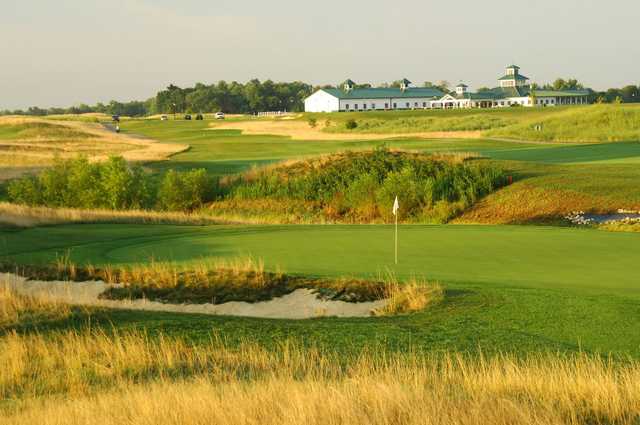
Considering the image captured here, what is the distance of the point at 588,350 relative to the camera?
9.48m

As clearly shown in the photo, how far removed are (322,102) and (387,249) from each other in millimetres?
137069

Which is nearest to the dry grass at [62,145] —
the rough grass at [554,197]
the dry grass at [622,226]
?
the rough grass at [554,197]

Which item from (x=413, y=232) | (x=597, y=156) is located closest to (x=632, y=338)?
(x=413, y=232)

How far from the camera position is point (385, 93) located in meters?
150

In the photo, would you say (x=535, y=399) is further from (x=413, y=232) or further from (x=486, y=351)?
(x=413, y=232)

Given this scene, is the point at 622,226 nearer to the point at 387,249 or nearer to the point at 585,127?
the point at 387,249

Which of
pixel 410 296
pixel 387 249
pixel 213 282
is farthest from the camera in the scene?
pixel 387 249

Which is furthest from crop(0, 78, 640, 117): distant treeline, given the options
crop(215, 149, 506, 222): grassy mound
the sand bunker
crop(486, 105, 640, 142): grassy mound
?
the sand bunker

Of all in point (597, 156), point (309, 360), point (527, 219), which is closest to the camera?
point (309, 360)

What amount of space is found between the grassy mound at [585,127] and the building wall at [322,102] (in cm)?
7127

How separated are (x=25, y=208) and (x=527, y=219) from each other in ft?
57.1

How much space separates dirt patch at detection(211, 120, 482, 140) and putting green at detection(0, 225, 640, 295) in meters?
55.4

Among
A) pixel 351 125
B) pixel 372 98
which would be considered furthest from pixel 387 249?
pixel 372 98

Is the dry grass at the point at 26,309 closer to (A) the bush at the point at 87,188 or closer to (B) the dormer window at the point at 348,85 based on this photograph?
(A) the bush at the point at 87,188
